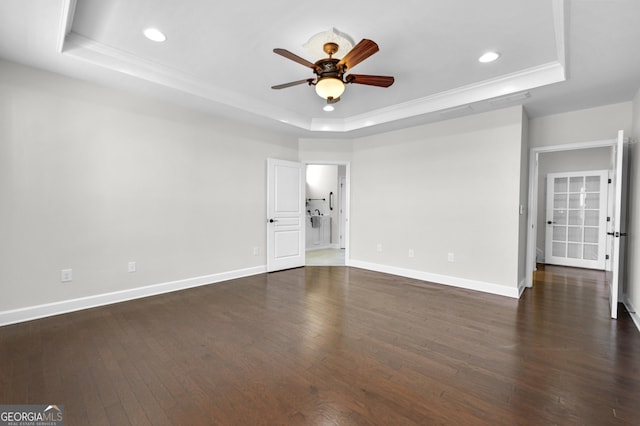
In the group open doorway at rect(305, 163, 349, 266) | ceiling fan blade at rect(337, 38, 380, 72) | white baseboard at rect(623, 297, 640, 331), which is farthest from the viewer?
open doorway at rect(305, 163, 349, 266)

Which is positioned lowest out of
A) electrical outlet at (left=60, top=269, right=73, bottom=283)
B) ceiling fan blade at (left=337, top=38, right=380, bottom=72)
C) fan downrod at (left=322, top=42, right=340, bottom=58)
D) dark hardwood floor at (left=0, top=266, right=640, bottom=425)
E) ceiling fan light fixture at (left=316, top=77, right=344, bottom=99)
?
dark hardwood floor at (left=0, top=266, right=640, bottom=425)

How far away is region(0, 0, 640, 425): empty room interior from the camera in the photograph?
1999 mm

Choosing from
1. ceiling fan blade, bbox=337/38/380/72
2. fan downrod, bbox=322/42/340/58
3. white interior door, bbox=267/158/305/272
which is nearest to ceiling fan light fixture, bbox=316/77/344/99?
ceiling fan blade, bbox=337/38/380/72

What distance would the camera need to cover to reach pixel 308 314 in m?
3.25

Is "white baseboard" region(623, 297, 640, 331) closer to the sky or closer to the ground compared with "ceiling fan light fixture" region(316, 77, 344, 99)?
closer to the ground

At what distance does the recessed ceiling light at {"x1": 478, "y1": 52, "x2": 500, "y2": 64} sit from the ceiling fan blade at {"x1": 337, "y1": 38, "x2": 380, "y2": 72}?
134 centimetres

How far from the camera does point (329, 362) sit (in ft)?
7.42

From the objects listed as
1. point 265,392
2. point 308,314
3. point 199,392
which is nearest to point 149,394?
point 199,392

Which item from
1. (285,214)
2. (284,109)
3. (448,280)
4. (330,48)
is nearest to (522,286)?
(448,280)

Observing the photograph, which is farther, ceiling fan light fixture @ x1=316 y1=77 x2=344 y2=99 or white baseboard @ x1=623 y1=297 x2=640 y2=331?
white baseboard @ x1=623 y1=297 x2=640 y2=331

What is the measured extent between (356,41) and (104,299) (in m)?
4.05

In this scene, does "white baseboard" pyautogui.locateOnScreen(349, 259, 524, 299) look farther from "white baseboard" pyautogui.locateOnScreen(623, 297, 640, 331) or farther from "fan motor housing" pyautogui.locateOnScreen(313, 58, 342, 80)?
"fan motor housing" pyautogui.locateOnScreen(313, 58, 342, 80)

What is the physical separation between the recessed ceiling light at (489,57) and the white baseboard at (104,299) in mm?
4422

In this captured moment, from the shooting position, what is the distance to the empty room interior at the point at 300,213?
2.00 metres
